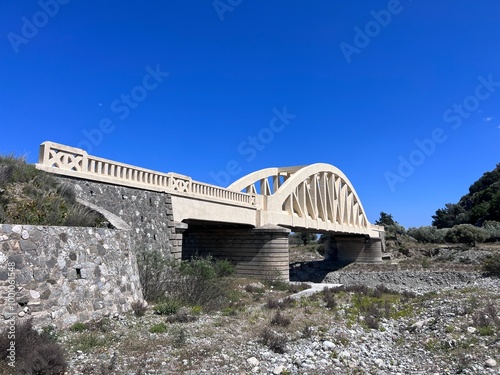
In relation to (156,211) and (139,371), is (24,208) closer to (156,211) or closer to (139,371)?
(139,371)

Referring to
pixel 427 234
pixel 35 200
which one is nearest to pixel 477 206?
pixel 427 234

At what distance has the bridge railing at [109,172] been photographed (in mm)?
11680

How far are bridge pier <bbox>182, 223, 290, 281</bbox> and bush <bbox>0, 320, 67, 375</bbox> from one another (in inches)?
754

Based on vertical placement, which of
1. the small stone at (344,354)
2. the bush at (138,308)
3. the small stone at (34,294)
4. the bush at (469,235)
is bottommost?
the small stone at (344,354)

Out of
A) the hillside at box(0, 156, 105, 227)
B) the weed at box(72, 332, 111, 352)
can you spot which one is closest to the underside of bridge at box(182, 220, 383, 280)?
the hillside at box(0, 156, 105, 227)

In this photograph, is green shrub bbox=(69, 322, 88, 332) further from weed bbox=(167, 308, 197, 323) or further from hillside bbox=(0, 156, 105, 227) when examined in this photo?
hillside bbox=(0, 156, 105, 227)

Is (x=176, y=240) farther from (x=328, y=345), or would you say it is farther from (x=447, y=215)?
(x=447, y=215)

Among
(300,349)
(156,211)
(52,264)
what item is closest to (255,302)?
(156,211)

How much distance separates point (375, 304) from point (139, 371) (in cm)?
1124

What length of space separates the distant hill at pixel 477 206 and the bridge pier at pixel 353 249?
2406 cm

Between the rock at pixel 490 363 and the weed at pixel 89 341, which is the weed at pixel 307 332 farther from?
the weed at pixel 89 341

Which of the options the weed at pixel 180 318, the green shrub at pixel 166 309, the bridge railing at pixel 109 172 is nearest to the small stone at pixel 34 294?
the weed at pixel 180 318

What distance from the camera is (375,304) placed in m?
14.3

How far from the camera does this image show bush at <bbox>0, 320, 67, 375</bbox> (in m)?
4.96
